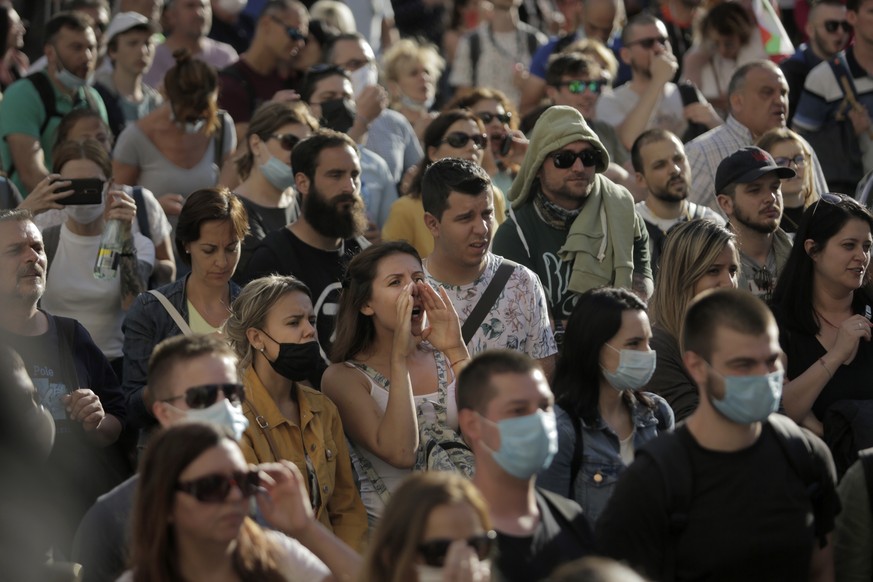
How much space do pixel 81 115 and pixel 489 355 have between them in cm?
448

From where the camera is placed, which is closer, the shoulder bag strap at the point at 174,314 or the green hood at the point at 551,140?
the shoulder bag strap at the point at 174,314

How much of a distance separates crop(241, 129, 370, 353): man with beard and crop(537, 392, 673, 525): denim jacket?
186 centimetres

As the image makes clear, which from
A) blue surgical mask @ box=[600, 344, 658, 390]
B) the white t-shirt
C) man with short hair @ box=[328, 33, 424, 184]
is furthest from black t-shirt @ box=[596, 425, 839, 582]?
man with short hair @ box=[328, 33, 424, 184]

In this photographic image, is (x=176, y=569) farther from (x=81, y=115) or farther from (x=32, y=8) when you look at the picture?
(x=32, y=8)

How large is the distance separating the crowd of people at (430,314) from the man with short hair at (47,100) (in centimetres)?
3

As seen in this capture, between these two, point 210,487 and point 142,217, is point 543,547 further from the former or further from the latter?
point 142,217

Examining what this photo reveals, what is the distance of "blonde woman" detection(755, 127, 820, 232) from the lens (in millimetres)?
8672

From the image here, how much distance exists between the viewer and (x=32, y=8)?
535 inches

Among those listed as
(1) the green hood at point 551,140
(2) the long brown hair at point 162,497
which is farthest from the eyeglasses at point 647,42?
(2) the long brown hair at point 162,497

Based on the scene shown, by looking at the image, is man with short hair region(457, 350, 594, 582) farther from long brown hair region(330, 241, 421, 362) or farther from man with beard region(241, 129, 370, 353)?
man with beard region(241, 129, 370, 353)

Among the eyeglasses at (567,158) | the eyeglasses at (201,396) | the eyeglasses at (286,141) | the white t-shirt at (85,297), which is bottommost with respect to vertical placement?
the white t-shirt at (85,297)

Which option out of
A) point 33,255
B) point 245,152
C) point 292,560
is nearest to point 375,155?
point 245,152

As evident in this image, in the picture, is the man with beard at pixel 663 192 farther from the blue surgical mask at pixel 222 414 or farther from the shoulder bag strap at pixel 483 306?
the blue surgical mask at pixel 222 414

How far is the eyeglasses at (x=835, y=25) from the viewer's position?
11.1 metres
